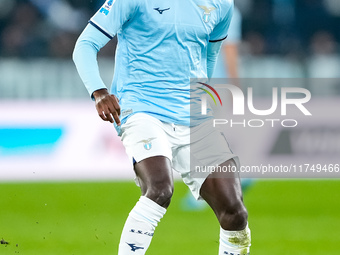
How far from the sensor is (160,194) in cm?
461

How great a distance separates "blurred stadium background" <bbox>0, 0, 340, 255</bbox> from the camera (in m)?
7.86

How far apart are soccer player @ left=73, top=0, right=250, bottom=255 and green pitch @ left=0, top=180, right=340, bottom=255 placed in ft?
6.47

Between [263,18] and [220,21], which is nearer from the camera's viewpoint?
[220,21]

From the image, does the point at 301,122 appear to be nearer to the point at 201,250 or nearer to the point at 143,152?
the point at 201,250

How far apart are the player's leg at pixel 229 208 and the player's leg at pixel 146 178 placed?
334 millimetres

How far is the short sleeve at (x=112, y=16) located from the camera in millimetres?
4898

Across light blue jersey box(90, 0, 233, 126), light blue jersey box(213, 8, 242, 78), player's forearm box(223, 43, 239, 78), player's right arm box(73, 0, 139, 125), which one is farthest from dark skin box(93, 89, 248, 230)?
light blue jersey box(213, 8, 242, 78)

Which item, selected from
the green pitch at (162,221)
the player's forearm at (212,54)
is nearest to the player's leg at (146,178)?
the player's forearm at (212,54)

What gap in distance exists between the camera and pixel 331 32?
14445 millimetres

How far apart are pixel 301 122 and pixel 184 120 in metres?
6.14

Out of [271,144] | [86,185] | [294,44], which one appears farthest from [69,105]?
[294,44]

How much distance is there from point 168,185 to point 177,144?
0.46 meters

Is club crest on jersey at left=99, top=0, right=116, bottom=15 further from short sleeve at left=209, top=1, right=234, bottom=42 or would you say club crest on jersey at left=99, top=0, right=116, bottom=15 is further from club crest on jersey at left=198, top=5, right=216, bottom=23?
short sleeve at left=209, top=1, right=234, bottom=42

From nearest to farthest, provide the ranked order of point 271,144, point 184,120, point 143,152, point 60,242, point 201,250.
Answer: point 143,152 < point 184,120 < point 201,250 < point 60,242 < point 271,144
